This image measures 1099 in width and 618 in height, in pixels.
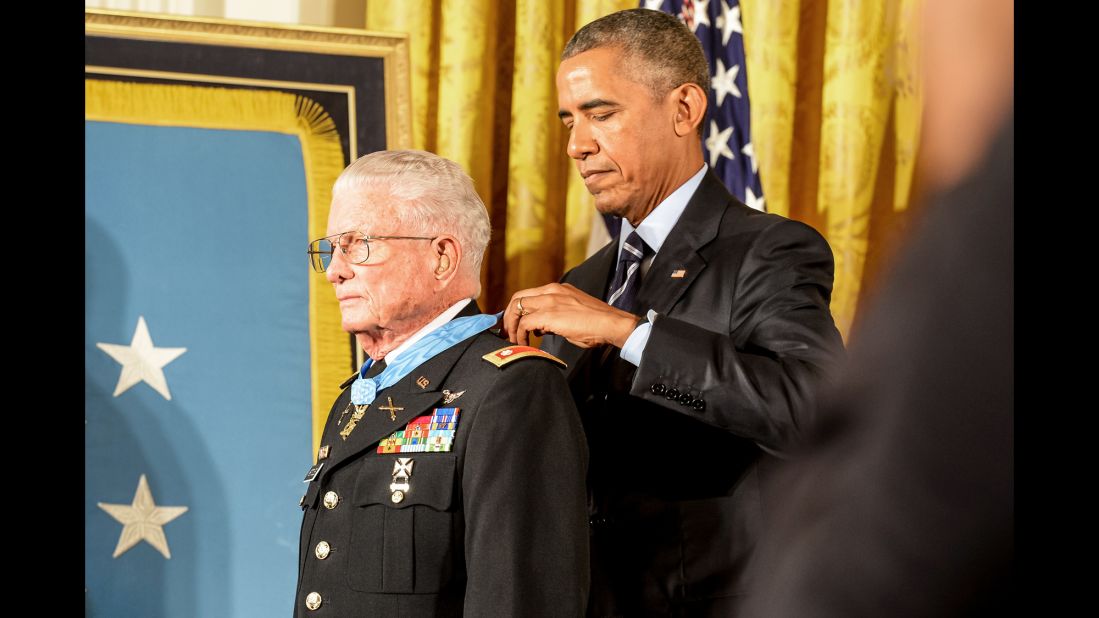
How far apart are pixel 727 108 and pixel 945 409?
283 cm

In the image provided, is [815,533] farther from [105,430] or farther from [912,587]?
[105,430]

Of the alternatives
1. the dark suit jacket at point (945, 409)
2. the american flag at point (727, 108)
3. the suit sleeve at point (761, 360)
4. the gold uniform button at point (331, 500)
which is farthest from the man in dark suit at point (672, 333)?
the dark suit jacket at point (945, 409)

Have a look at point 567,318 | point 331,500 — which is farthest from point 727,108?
point 331,500

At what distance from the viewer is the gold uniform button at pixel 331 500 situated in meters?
1.87

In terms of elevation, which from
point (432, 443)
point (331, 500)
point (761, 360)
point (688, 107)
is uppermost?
point (688, 107)

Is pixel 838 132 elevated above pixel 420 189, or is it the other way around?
pixel 838 132

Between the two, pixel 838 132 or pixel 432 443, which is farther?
pixel 838 132

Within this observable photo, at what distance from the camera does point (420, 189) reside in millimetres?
1982

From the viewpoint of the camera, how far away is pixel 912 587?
0.44 metres

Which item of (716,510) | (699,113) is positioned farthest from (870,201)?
(716,510)

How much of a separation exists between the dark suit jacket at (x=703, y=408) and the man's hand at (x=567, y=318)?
0.08 meters

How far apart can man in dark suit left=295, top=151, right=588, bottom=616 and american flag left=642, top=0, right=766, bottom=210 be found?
4.18 ft

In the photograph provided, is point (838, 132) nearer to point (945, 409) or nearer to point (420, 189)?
point (420, 189)

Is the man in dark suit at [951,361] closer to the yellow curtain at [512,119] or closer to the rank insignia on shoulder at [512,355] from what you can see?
the rank insignia on shoulder at [512,355]
